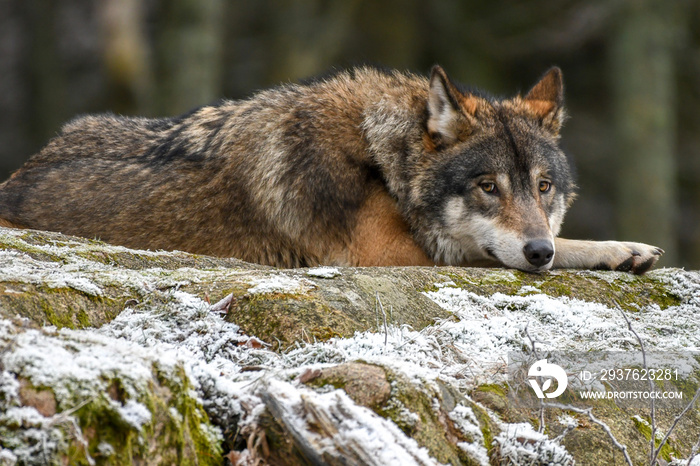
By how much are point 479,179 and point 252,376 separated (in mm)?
3133

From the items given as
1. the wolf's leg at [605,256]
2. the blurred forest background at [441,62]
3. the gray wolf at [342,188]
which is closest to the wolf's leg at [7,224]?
the gray wolf at [342,188]

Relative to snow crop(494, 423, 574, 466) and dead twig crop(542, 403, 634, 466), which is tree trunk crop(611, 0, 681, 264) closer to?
dead twig crop(542, 403, 634, 466)

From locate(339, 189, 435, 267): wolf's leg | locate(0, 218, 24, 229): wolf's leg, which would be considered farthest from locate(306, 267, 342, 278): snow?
locate(0, 218, 24, 229): wolf's leg

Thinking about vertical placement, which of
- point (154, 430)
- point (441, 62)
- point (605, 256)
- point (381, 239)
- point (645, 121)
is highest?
point (441, 62)

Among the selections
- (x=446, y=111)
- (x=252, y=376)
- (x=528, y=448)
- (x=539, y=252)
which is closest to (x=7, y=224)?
(x=446, y=111)

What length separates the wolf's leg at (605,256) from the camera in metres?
5.23

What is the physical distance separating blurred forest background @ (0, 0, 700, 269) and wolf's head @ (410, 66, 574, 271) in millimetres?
8000

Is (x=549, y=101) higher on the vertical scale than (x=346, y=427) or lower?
higher

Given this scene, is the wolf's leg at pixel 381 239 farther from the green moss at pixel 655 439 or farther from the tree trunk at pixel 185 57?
the tree trunk at pixel 185 57

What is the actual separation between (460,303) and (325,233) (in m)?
1.73

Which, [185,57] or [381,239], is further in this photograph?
[185,57]

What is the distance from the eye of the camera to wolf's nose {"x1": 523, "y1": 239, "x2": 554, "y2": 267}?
4.99m

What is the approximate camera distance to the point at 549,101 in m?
6.21

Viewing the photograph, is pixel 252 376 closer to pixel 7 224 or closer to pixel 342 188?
pixel 342 188
